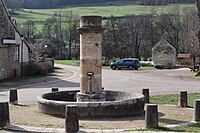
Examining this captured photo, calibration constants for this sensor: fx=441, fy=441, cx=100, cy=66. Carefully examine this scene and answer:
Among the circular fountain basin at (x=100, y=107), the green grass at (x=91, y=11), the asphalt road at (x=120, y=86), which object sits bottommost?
the asphalt road at (x=120, y=86)

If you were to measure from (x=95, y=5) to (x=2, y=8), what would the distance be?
104 m

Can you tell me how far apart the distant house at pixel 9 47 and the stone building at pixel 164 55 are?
39.3m

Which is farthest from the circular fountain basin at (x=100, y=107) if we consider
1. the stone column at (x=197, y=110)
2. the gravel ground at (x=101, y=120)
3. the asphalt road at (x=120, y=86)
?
the asphalt road at (x=120, y=86)

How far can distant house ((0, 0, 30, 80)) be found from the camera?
3747 cm

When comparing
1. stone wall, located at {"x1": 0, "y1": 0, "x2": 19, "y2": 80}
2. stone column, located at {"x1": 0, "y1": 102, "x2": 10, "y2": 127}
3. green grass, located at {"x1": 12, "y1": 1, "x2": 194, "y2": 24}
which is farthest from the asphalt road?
green grass, located at {"x1": 12, "y1": 1, "x2": 194, "y2": 24}

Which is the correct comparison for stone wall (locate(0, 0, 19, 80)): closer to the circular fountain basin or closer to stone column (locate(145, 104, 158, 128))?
the circular fountain basin

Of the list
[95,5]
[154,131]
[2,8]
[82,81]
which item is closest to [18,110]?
[82,81]

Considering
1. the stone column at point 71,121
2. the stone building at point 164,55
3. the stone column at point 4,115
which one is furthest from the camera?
the stone building at point 164,55

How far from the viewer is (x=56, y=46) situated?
9875cm

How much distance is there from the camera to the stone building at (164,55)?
7662cm

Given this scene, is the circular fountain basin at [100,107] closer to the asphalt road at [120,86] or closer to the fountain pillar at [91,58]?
the fountain pillar at [91,58]

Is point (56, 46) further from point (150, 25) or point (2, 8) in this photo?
point (2, 8)

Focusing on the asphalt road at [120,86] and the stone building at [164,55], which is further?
the stone building at [164,55]

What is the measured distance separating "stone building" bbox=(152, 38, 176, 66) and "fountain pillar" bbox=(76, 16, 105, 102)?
60.8m
